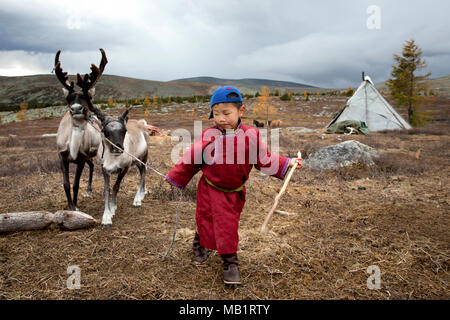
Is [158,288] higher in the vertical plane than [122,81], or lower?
lower

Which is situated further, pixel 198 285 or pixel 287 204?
pixel 287 204

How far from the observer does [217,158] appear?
273 centimetres

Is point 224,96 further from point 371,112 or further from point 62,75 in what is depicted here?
point 371,112

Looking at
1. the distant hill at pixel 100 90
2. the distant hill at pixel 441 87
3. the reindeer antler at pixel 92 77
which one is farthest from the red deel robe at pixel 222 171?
the distant hill at pixel 100 90

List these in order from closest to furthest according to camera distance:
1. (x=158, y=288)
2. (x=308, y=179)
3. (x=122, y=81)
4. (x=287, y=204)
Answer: (x=158, y=288), (x=287, y=204), (x=308, y=179), (x=122, y=81)

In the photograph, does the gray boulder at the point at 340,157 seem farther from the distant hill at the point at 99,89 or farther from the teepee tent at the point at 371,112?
the distant hill at the point at 99,89

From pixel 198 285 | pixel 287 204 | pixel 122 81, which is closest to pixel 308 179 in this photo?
pixel 287 204

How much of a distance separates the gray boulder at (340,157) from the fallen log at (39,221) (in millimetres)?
6127

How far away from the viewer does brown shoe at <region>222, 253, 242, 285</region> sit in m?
2.65

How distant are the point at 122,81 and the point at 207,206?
14425 centimetres

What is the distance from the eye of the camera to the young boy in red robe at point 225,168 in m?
2.70

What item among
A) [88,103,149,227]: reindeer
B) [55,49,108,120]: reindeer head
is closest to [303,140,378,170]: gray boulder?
[88,103,149,227]: reindeer
